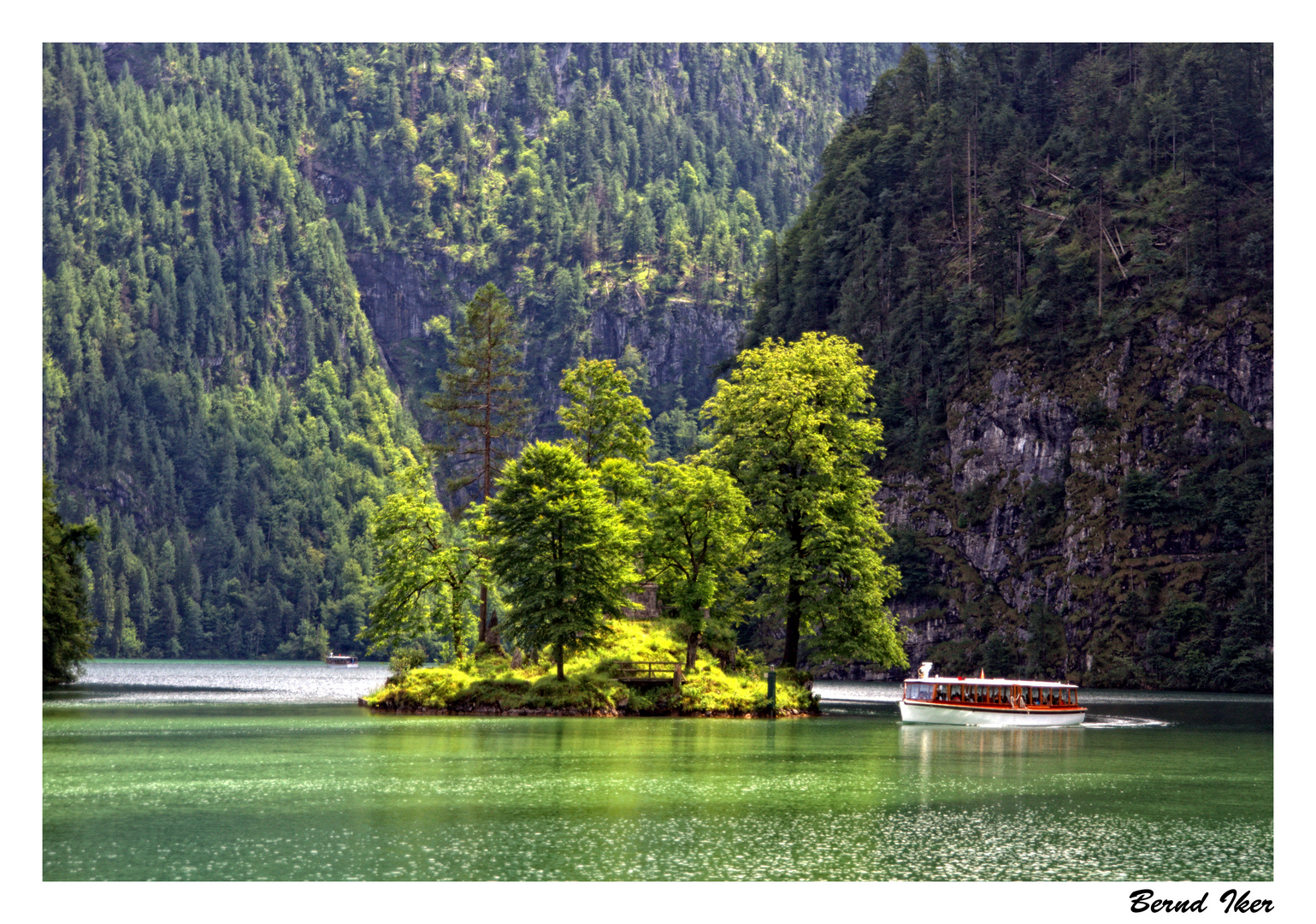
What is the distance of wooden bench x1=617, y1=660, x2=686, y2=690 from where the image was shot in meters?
72.1

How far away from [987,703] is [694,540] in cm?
1787

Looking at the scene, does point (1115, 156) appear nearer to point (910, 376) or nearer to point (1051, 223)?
point (1051, 223)

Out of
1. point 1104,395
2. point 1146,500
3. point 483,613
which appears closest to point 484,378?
point 483,613

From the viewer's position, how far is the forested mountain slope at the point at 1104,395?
492 ft

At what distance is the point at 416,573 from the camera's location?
80.2 m

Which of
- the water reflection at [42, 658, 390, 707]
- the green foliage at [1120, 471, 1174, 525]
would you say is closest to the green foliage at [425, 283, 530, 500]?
the water reflection at [42, 658, 390, 707]

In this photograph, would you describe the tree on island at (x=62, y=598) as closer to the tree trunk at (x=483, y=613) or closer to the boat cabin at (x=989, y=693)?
the tree trunk at (x=483, y=613)

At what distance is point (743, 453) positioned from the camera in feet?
255

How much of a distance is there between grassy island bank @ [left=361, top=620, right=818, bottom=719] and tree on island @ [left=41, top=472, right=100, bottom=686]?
23.4 meters

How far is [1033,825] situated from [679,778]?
1120 cm

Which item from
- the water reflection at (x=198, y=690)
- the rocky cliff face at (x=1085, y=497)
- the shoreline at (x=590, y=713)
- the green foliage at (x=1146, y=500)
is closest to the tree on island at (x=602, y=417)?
the shoreline at (x=590, y=713)

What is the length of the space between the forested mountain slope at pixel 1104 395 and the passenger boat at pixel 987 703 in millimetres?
69260
